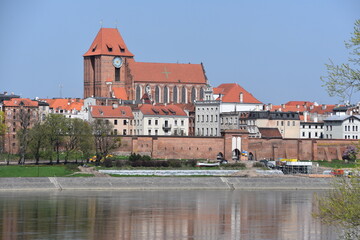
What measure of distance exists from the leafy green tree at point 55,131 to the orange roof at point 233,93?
137ft

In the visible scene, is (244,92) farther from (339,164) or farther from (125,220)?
(125,220)

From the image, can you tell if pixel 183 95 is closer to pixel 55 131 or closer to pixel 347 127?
pixel 347 127

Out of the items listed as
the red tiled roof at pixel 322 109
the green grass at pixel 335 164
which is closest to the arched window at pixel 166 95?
the red tiled roof at pixel 322 109

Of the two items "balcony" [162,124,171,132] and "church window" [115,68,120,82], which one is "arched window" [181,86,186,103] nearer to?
"church window" [115,68,120,82]

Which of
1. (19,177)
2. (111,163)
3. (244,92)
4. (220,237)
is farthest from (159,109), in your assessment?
(220,237)

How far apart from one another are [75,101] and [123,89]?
9458mm

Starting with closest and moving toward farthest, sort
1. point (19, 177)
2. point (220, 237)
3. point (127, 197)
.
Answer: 1. point (220, 237)
2. point (127, 197)
3. point (19, 177)

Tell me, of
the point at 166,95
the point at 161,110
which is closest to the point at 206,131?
the point at 161,110

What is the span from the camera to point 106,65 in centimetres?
14600

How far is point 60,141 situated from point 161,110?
107 ft

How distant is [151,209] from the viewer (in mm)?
59906

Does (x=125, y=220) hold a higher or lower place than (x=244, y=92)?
lower

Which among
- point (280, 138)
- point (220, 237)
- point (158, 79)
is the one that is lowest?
point (220, 237)

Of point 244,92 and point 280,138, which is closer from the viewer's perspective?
point 280,138
